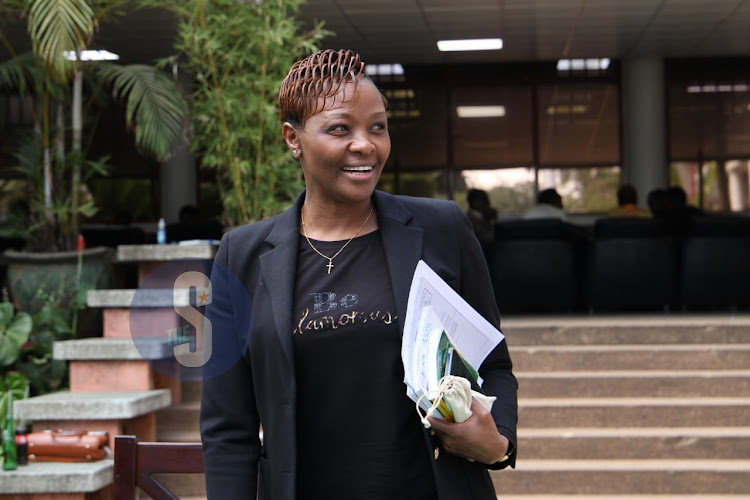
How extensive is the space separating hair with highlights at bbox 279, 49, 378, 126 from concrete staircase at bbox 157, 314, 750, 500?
13.4 feet

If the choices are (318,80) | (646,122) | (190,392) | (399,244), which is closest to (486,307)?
(399,244)

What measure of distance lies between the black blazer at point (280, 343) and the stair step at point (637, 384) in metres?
4.71

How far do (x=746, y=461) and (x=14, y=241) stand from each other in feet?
20.9

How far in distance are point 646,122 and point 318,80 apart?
10991mm

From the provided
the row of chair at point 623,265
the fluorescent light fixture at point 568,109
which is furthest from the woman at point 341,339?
the fluorescent light fixture at point 568,109

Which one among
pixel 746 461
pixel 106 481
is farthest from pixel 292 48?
pixel 746 461

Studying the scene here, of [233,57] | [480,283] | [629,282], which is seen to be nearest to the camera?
[480,283]

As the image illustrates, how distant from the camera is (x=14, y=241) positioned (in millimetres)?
8945

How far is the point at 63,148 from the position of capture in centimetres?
720

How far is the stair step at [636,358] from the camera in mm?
6516

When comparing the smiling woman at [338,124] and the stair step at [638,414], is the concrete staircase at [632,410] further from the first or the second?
A: the smiling woman at [338,124]

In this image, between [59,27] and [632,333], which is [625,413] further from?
[59,27]

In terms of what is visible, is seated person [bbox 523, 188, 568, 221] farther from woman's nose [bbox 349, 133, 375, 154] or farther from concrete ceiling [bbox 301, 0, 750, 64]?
woman's nose [bbox 349, 133, 375, 154]

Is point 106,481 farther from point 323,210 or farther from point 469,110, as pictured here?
point 469,110
